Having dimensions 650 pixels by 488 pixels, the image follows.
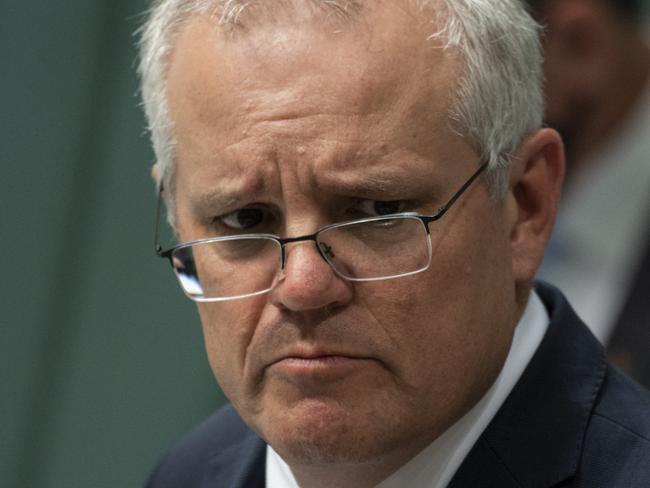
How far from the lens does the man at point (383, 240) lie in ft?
6.30

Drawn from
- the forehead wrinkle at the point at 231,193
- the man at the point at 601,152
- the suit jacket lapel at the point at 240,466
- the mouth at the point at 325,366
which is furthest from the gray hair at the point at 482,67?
the man at the point at 601,152

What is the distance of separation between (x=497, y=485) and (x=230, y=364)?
512 millimetres

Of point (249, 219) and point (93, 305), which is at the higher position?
point (249, 219)

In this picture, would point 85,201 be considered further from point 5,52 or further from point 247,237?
point 247,237

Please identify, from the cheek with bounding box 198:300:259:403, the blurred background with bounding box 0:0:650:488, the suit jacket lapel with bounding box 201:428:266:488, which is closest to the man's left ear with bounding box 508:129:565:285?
the cheek with bounding box 198:300:259:403

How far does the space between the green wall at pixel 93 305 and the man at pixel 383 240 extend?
2013 millimetres

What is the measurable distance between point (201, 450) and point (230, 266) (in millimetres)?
722

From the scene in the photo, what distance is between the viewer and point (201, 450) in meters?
2.64

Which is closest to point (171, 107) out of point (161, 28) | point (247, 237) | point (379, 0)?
point (161, 28)

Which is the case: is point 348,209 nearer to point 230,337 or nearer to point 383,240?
point 383,240

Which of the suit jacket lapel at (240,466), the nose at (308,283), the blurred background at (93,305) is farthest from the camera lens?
the blurred background at (93,305)

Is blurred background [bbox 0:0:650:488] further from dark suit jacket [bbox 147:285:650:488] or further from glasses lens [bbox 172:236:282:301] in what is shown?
dark suit jacket [bbox 147:285:650:488]

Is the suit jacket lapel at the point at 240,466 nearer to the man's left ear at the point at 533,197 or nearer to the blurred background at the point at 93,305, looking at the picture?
the man's left ear at the point at 533,197

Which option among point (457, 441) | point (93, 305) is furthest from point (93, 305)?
point (457, 441)
